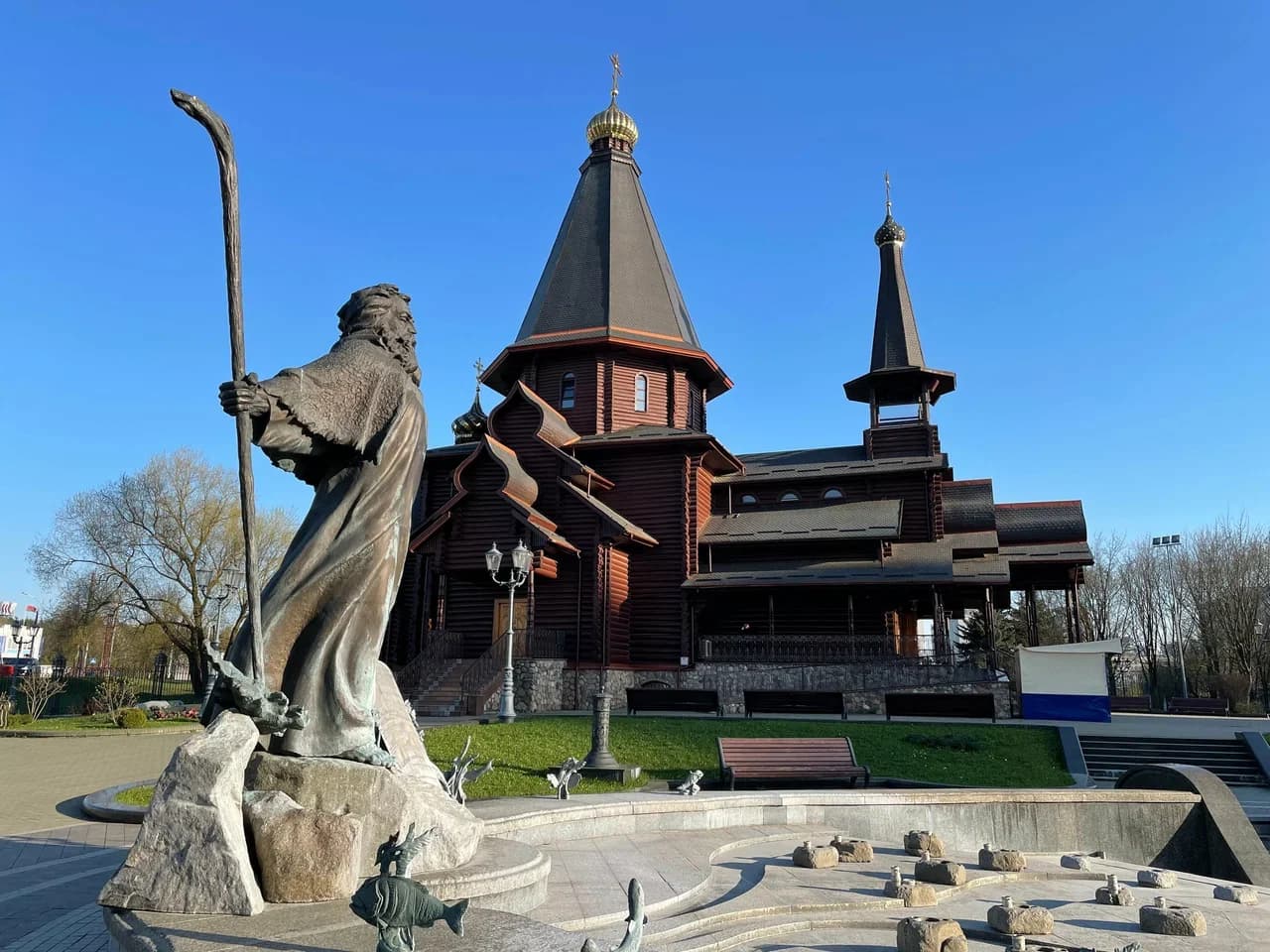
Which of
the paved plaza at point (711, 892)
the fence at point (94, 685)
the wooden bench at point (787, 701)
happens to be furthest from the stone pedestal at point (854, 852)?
the fence at point (94, 685)

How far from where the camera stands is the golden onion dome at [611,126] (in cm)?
3559

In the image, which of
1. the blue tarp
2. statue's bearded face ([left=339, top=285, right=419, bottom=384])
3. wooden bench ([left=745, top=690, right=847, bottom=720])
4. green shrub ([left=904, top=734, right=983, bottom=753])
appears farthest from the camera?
the blue tarp

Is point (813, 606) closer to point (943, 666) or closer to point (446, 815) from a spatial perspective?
point (943, 666)

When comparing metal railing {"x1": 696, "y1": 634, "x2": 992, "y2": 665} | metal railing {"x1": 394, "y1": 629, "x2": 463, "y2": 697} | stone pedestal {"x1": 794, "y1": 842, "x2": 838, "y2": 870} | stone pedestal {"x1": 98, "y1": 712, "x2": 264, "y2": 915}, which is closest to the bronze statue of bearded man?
stone pedestal {"x1": 98, "y1": 712, "x2": 264, "y2": 915}

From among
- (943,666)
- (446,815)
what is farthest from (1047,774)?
(446,815)

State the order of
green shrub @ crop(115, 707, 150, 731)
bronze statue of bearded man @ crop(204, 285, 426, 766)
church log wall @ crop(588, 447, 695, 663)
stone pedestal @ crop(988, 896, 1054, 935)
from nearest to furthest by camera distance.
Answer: bronze statue of bearded man @ crop(204, 285, 426, 766), stone pedestal @ crop(988, 896, 1054, 935), green shrub @ crop(115, 707, 150, 731), church log wall @ crop(588, 447, 695, 663)

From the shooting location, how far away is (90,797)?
10.4 metres

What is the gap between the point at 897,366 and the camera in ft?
101

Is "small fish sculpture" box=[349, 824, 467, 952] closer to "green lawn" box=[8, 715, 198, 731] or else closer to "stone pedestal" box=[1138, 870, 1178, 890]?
"stone pedestal" box=[1138, 870, 1178, 890]

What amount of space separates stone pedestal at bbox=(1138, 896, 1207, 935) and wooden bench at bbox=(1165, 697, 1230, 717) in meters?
25.7

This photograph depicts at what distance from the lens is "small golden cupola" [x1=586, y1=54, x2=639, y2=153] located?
3559 centimetres

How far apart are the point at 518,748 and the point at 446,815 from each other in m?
10.4

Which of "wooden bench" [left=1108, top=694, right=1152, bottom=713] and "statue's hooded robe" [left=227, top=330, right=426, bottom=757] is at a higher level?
"statue's hooded robe" [left=227, top=330, right=426, bottom=757]

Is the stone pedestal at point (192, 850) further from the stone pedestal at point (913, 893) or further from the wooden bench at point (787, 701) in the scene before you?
the wooden bench at point (787, 701)
